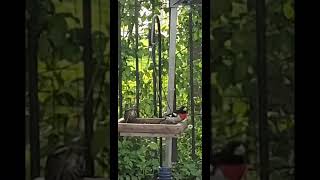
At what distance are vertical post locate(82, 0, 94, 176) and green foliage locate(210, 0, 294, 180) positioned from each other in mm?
568

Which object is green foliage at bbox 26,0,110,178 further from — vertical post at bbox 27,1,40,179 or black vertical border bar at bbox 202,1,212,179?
black vertical border bar at bbox 202,1,212,179

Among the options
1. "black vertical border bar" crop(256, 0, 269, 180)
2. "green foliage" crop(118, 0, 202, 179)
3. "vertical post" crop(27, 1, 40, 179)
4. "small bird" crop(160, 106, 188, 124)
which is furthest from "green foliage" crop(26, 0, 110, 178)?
"green foliage" crop(118, 0, 202, 179)

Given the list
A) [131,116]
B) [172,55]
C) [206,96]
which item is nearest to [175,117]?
[131,116]

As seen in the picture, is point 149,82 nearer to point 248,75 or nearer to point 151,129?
point 151,129

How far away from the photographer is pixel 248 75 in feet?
7.57

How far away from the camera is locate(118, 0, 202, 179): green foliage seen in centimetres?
448

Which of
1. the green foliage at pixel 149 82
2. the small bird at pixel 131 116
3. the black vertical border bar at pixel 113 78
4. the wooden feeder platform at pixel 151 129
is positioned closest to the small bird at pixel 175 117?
the wooden feeder platform at pixel 151 129

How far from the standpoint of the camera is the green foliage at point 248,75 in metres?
2.30

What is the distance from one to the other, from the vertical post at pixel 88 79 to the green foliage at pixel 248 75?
57cm

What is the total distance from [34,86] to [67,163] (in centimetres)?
39

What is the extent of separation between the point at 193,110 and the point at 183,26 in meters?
0.76

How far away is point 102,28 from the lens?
2348mm
